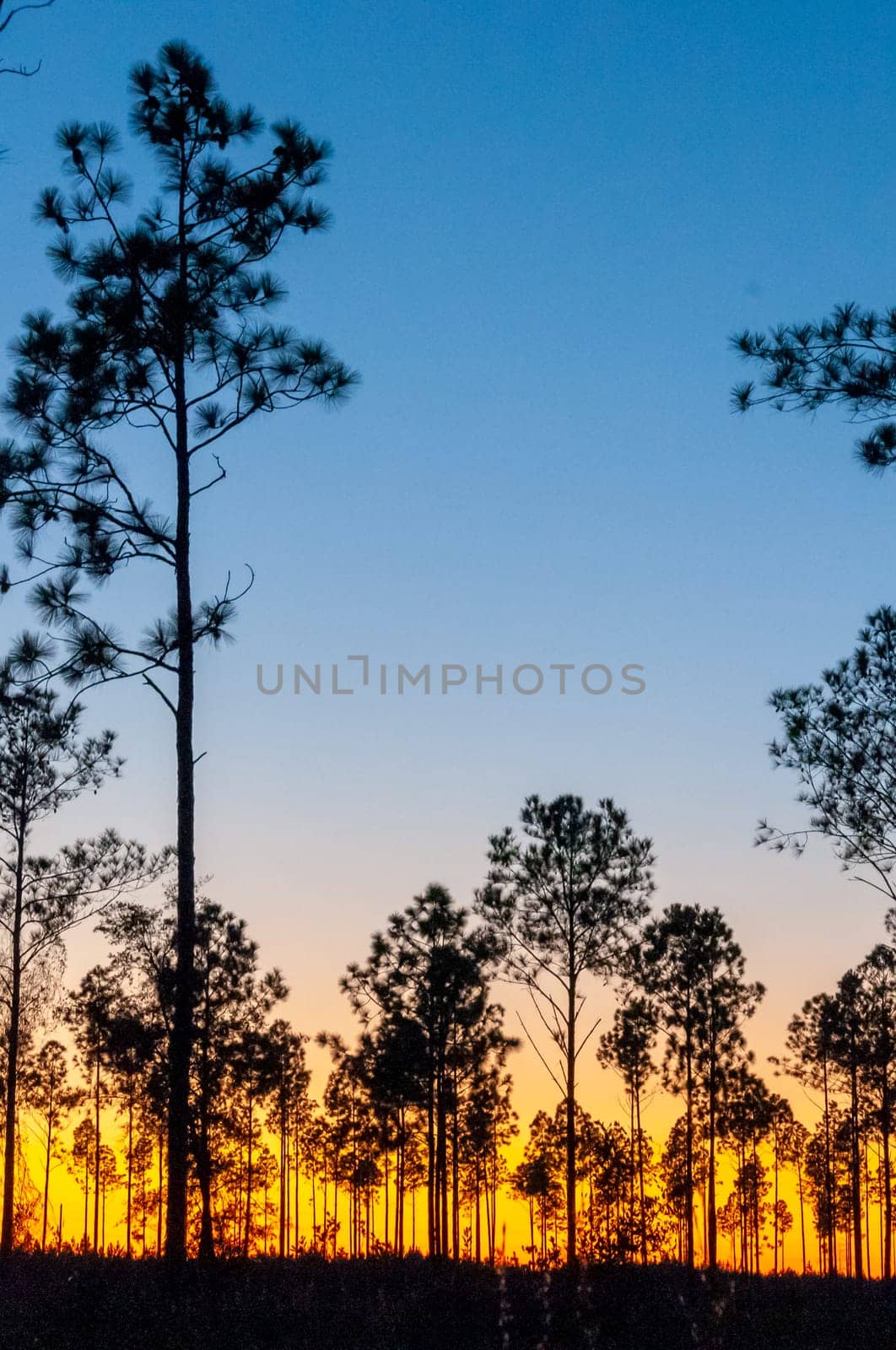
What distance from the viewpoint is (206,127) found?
612 inches

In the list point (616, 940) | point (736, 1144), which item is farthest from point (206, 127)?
point (736, 1144)

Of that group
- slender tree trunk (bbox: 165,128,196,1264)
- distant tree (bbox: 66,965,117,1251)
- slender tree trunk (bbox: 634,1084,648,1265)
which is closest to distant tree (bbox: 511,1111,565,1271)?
slender tree trunk (bbox: 634,1084,648,1265)

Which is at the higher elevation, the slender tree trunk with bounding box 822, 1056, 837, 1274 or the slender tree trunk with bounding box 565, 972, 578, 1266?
the slender tree trunk with bounding box 565, 972, 578, 1266

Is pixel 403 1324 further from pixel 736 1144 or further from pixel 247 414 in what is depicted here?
pixel 736 1144

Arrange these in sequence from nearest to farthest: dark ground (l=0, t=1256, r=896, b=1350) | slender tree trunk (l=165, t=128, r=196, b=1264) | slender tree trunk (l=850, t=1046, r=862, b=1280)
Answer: dark ground (l=0, t=1256, r=896, b=1350) → slender tree trunk (l=165, t=128, r=196, b=1264) → slender tree trunk (l=850, t=1046, r=862, b=1280)

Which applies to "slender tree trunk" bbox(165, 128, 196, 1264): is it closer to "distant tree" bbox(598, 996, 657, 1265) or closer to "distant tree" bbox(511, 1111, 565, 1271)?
"distant tree" bbox(598, 996, 657, 1265)

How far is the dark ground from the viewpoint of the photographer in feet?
41.2

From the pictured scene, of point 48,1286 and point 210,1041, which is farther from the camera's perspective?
point 210,1041

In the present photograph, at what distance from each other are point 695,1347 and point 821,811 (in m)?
7.41

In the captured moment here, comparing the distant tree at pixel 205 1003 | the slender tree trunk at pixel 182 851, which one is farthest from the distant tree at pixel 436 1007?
the slender tree trunk at pixel 182 851

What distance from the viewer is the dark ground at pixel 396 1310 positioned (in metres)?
12.6

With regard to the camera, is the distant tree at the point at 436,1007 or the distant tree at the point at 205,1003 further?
the distant tree at the point at 436,1007

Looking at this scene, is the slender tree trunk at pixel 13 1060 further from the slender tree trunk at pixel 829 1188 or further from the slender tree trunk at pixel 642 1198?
the slender tree trunk at pixel 829 1188

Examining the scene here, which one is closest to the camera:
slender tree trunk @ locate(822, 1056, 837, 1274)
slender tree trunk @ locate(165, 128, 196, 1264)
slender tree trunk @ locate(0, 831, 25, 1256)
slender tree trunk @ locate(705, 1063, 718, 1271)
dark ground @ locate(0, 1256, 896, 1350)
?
dark ground @ locate(0, 1256, 896, 1350)
